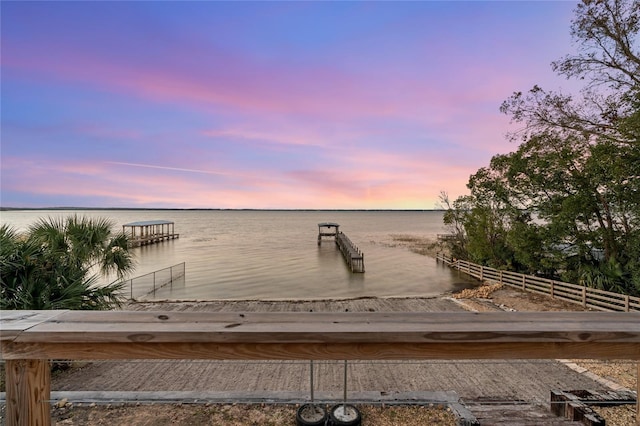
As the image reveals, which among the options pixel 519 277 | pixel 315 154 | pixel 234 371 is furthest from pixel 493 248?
pixel 315 154

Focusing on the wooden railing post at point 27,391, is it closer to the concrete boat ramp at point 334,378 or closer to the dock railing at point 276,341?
the dock railing at point 276,341

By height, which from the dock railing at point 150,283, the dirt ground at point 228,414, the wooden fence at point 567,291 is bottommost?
the dock railing at point 150,283

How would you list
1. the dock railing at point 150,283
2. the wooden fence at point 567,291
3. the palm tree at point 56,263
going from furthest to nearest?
the dock railing at point 150,283, the wooden fence at point 567,291, the palm tree at point 56,263

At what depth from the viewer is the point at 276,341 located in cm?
111

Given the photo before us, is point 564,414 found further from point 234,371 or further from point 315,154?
point 315,154

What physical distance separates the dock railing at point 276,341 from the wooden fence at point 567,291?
9647 millimetres

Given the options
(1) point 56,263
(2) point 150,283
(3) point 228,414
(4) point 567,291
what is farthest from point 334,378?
(2) point 150,283

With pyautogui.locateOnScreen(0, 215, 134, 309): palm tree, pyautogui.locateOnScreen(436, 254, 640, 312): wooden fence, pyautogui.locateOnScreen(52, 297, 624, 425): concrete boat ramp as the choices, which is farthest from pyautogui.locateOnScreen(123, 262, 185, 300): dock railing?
pyautogui.locateOnScreen(436, 254, 640, 312): wooden fence

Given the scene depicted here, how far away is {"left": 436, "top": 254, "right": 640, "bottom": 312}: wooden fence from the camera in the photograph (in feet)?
34.4

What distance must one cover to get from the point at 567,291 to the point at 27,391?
1683 cm

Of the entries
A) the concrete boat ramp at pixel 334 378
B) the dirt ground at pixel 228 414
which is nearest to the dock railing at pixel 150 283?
the concrete boat ramp at pixel 334 378

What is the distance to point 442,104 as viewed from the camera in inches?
608

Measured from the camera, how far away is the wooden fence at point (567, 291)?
10476 mm

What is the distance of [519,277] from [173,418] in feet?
58.6
